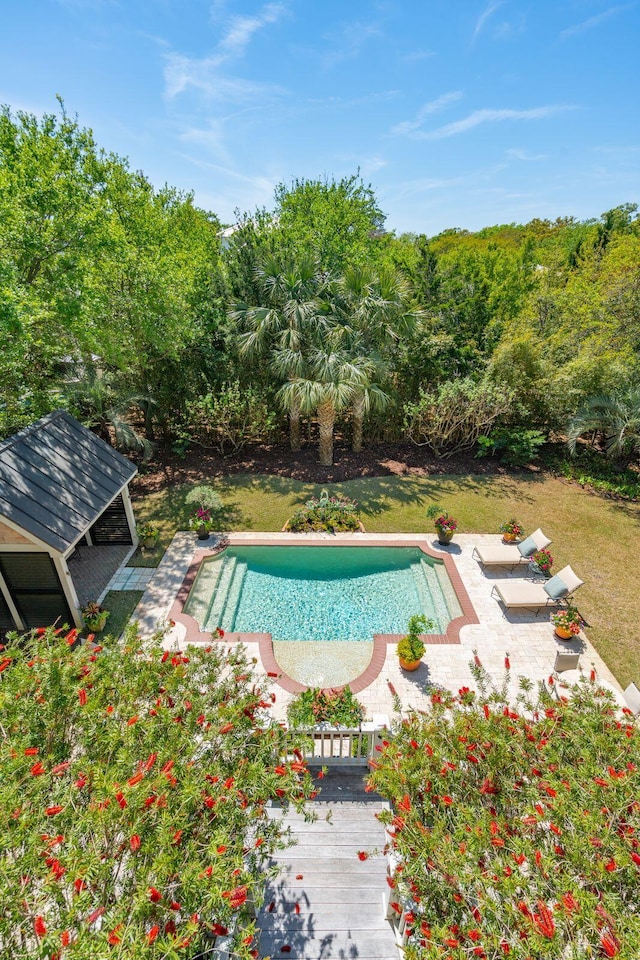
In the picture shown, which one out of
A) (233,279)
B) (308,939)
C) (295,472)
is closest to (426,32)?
(233,279)

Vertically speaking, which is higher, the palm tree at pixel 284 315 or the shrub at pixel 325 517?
the palm tree at pixel 284 315

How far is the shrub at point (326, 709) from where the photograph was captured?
7777 mm

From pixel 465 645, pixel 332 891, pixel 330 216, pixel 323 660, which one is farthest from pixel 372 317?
pixel 332 891

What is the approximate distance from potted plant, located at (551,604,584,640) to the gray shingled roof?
11693mm

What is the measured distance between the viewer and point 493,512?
16406mm

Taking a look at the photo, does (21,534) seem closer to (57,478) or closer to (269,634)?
(57,478)

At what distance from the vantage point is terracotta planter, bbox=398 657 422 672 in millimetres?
9836

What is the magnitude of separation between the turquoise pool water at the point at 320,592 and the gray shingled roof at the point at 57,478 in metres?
3.59

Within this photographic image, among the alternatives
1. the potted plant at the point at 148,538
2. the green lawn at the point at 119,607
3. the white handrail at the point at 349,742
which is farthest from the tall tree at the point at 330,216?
the white handrail at the point at 349,742

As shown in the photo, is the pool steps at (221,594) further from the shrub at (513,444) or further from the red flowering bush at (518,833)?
the shrub at (513,444)

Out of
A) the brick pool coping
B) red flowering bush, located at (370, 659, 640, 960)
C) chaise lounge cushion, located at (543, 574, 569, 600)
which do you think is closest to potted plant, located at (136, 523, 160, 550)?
the brick pool coping

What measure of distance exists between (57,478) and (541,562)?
13398 millimetres

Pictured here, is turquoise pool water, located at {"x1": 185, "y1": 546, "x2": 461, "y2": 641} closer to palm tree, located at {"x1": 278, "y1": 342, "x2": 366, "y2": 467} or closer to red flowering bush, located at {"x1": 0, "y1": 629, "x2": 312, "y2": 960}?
red flowering bush, located at {"x1": 0, "y1": 629, "x2": 312, "y2": 960}

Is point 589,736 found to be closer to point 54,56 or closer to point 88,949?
point 88,949
